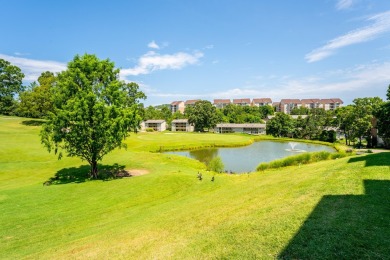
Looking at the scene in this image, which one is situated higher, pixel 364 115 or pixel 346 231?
pixel 364 115

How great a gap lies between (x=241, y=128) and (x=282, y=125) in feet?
75.1

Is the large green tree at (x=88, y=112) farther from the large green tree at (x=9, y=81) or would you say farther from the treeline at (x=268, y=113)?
the large green tree at (x=9, y=81)

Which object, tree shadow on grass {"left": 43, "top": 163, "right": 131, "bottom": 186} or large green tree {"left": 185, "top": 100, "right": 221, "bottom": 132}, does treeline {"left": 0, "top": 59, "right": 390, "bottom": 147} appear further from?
tree shadow on grass {"left": 43, "top": 163, "right": 131, "bottom": 186}

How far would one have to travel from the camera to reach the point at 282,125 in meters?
103

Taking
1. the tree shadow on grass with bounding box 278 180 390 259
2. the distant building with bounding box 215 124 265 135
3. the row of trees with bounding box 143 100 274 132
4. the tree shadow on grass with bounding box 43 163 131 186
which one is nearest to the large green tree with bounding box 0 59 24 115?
the row of trees with bounding box 143 100 274 132

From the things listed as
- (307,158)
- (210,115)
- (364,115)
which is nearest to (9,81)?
(210,115)

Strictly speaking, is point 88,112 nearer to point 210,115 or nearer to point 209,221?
point 209,221

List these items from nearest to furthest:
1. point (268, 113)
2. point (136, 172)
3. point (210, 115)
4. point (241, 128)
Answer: point (136, 172)
point (210, 115)
point (241, 128)
point (268, 113)

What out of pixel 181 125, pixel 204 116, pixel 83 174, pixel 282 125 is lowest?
pixel 83 174

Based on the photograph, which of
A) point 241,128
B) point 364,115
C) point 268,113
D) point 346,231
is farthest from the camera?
point 268,113

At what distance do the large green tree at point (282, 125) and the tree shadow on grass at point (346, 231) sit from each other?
9656 centimetres

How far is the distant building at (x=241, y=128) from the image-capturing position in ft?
387

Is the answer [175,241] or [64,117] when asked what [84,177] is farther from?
[175,241]

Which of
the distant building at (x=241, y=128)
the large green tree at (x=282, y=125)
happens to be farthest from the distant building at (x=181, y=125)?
the large green tree at (x=282, y=125)
